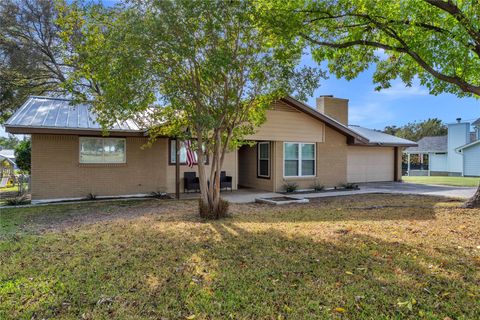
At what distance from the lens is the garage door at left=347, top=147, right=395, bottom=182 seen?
19.7 metres

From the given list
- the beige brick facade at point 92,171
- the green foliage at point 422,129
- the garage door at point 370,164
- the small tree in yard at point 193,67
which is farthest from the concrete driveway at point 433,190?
the green foliage at point 422,129

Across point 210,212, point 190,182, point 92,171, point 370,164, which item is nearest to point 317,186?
point 190,182

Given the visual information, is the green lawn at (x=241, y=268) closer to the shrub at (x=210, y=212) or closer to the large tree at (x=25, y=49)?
the shrub at (x=210, y=212)

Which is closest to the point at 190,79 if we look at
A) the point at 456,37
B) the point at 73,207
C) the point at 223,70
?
the point at 223,70

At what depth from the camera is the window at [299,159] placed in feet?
49.1

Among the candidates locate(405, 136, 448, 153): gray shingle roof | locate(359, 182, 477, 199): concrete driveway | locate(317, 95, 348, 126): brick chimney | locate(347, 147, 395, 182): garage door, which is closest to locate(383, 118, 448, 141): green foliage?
locate(405, 136, 448, 153): gray shingle roof

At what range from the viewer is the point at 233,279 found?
164 inches

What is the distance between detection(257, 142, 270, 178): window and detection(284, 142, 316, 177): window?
866mm

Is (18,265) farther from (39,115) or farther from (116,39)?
(39,115)

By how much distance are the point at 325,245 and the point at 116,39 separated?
597cm

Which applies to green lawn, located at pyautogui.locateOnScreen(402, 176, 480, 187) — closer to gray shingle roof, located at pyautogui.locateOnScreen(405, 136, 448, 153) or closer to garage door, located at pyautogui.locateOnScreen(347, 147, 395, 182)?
garage door, located at pyautogui.locateOnScreen(347, 147, 395, 182)

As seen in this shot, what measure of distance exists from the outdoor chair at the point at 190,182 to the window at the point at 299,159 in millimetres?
4298

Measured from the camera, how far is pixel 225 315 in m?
3.29

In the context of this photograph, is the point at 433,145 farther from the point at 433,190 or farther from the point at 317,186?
the point at 317,186
